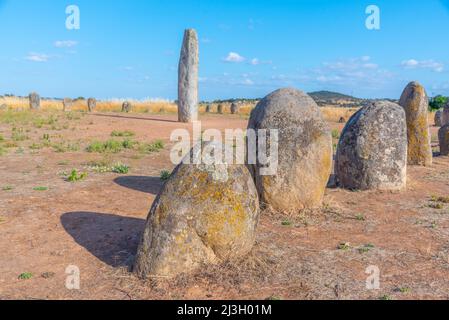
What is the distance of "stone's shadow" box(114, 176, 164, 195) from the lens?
9.81 meters

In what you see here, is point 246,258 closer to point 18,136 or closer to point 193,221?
point 193,221

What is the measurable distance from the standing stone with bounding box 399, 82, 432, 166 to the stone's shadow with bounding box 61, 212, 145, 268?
→ 918 cm

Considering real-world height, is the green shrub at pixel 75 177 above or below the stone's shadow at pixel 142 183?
above

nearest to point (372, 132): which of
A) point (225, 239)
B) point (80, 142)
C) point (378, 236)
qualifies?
point (378, 236)

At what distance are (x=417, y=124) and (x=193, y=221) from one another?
392 inches

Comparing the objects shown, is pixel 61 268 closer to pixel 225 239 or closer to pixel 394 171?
pixel 225 239

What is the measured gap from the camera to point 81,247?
647cm

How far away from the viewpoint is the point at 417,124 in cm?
1295

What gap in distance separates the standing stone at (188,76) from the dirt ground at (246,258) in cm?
1320

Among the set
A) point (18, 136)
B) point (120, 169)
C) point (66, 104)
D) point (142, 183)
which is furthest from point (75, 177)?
point (66, 104)

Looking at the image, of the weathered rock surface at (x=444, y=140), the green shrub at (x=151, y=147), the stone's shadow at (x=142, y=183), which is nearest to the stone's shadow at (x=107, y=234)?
the stone's shadow at (x=142, y=183)

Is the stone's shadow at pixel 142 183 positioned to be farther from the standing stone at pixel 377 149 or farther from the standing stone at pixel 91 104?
the standing stone at pixel 91 104

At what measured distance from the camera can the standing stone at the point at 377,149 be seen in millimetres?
9961

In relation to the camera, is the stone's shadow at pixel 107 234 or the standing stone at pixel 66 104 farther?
the standing stone at pixel 66 104
